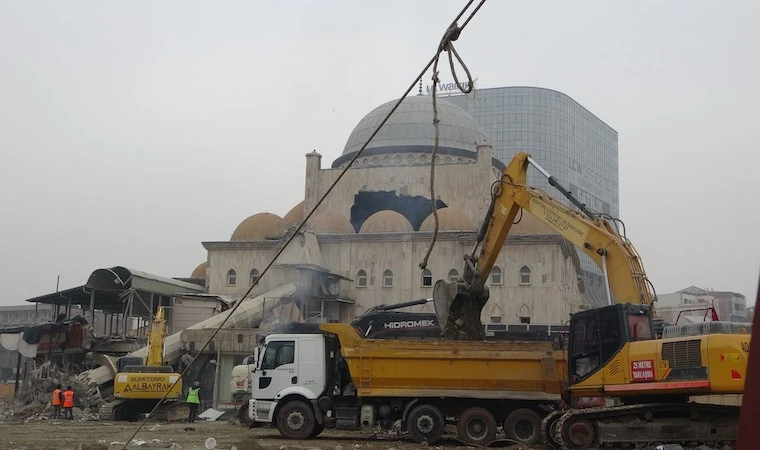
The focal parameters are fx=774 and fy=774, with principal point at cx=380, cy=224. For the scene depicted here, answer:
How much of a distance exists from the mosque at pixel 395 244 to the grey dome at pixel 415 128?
0.15 meters

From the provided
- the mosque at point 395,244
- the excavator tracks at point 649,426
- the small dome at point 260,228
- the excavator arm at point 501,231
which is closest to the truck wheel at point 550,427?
the excavator tracks at point 649,426

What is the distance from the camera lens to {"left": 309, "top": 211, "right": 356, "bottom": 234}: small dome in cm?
5075

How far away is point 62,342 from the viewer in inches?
1389

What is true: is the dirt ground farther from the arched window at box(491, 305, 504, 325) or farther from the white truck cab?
the arched window at box(491, 305, 504, 325)

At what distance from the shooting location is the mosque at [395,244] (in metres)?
45.9

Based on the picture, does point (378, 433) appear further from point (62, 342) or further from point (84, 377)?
point (62, 342)

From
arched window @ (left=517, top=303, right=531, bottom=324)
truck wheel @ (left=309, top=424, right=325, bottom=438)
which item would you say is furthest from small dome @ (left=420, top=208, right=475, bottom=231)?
truck wheel @ (left=309, top=424, right=325, bottom=438)

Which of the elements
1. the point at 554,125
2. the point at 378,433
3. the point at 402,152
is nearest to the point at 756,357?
the point at 378,433

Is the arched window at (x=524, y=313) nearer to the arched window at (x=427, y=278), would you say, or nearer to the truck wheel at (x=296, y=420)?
the arched window at (x=427, y=278)

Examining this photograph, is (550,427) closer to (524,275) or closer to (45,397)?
(45,397)

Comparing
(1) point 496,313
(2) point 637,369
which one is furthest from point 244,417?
(1) point 496,313

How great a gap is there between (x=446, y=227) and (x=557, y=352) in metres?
33.1

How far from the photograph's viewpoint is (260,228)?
5456 cm

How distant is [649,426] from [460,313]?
6.26m
